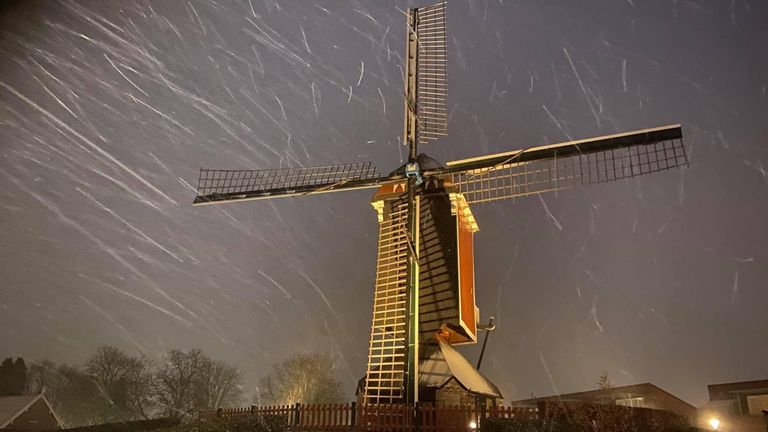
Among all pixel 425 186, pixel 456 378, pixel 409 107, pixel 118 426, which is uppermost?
pixel 409 107

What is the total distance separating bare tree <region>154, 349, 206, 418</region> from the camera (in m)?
61.5

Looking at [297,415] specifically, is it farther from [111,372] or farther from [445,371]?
[111,372]

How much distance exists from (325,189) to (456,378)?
7.89m

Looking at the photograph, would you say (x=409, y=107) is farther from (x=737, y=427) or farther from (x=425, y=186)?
Result: (x=737, y=427)

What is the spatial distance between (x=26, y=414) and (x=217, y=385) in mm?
32325

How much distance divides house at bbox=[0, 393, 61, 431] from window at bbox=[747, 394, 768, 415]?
148ft

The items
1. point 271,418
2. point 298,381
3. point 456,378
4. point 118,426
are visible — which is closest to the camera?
point 271,418

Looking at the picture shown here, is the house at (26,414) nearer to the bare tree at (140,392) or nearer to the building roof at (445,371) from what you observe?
the bare tree at (140,392)

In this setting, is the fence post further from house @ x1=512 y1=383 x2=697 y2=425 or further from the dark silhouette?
the dark silhouette

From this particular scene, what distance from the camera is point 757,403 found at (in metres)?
32.0

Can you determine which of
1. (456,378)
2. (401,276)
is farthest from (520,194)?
(456,378)

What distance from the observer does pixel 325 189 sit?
63.4ft

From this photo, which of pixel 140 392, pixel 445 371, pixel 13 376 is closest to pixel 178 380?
pixel 140 392

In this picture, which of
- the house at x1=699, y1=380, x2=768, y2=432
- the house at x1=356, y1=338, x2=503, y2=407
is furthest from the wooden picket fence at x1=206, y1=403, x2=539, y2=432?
the house at x1=699, y1=380, x2=768, y2=432
